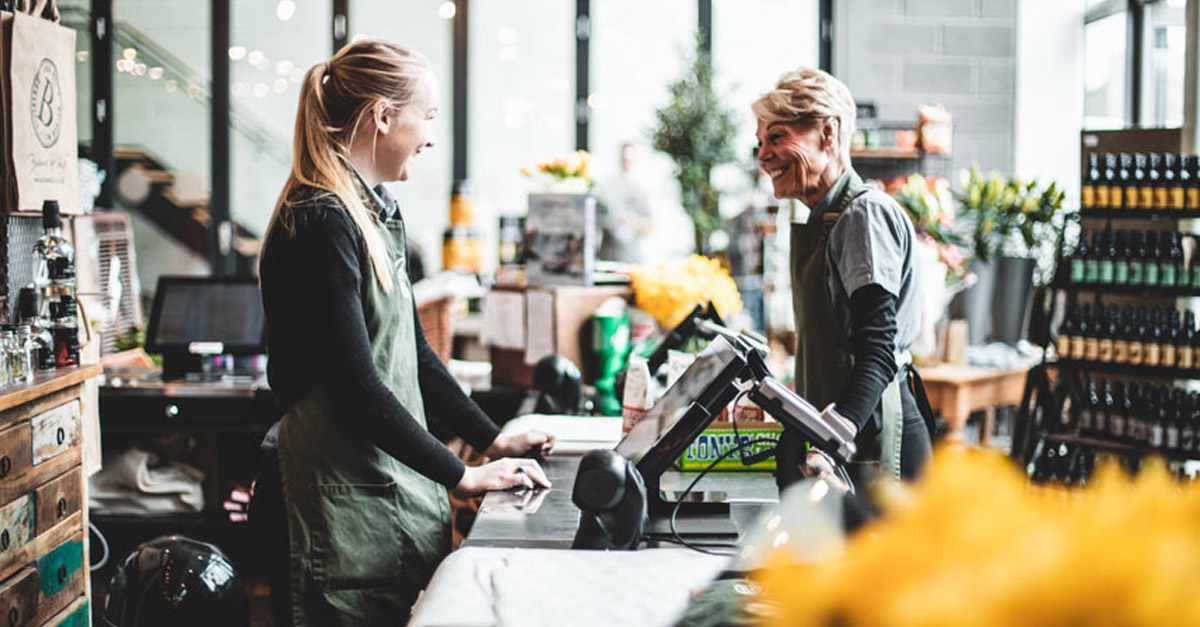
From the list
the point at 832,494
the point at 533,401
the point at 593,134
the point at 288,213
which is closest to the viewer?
the point at 832,494

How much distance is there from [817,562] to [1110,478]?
145mm

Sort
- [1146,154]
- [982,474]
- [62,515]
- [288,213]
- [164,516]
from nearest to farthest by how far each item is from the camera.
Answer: [982,474], [288,213], [62,515], [164,516], [1146,154]

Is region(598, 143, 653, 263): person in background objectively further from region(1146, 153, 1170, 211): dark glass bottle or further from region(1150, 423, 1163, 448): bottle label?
region(1150, 423, 1163, 448): bottle label

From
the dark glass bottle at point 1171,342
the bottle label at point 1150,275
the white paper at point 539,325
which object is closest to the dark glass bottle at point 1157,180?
the bottle label at point 1150,275

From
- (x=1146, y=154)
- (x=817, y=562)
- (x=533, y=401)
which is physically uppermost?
(x=1146, y=154)

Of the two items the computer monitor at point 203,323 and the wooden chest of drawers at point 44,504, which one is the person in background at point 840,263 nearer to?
the wooden chest of drawers at point 44,504

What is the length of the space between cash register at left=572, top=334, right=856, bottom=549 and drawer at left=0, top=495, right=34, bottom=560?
5.02 feet

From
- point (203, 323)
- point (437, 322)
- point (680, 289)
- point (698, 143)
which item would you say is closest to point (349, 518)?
point (680, 289)

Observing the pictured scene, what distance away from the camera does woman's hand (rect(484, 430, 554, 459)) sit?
2.20 m

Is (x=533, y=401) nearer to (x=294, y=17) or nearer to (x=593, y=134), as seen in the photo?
(x=593, y=134)

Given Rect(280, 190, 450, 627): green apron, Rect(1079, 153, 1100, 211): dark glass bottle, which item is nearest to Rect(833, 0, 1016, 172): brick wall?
Rect(1079, 153, 1100, 211): dark glass bottle

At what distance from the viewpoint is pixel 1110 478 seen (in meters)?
0.54

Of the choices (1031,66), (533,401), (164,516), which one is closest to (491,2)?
(1031,66)

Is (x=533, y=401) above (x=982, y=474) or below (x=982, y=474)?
below
